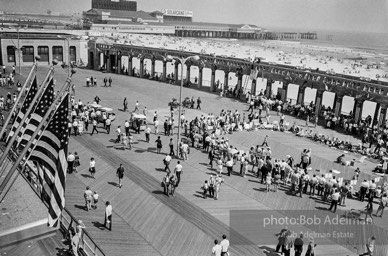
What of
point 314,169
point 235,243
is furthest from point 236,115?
point 235,243

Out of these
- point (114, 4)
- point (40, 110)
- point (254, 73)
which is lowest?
point (254, 73)

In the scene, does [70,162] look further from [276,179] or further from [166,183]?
[276,179]

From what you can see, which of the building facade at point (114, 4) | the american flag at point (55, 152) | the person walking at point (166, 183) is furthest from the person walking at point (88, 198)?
the building facade at point (114, 4)

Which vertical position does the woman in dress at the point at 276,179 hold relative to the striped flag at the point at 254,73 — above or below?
below

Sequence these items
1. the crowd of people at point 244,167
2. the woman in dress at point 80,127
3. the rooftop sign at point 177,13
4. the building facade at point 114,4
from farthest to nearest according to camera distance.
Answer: the rooftop sign at point 177,13
the building facade at point 114,4
the woman in dress at point 80,127
the crowd of people at point 244,167

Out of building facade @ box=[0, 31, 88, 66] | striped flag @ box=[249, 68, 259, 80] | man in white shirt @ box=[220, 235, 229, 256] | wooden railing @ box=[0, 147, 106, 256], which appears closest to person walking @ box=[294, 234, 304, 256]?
man in white shirt @ box=[220, 235, 229, 256]

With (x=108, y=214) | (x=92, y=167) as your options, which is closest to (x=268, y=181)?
(x=108, y=214)

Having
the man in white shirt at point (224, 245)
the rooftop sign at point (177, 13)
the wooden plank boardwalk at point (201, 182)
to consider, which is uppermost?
the rooftop sign at point (177, 13)

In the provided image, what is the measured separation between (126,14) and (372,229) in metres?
122

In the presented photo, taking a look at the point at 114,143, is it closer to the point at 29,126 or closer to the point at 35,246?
the point at 35,246

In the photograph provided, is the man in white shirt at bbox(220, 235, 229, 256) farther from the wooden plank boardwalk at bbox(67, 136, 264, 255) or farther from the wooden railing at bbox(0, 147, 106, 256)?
the wooden railing at bbox(0, 147, 106, 256)

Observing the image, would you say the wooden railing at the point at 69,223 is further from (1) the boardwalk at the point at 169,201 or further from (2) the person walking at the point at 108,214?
(2) the person walking at the point at 108,214

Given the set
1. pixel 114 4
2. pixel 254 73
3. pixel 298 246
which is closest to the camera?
pixel 298 246

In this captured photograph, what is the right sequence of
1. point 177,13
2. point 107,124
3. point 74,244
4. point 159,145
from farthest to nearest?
point 177,13 → point 107,124 → point 159,145 → point 74,244
